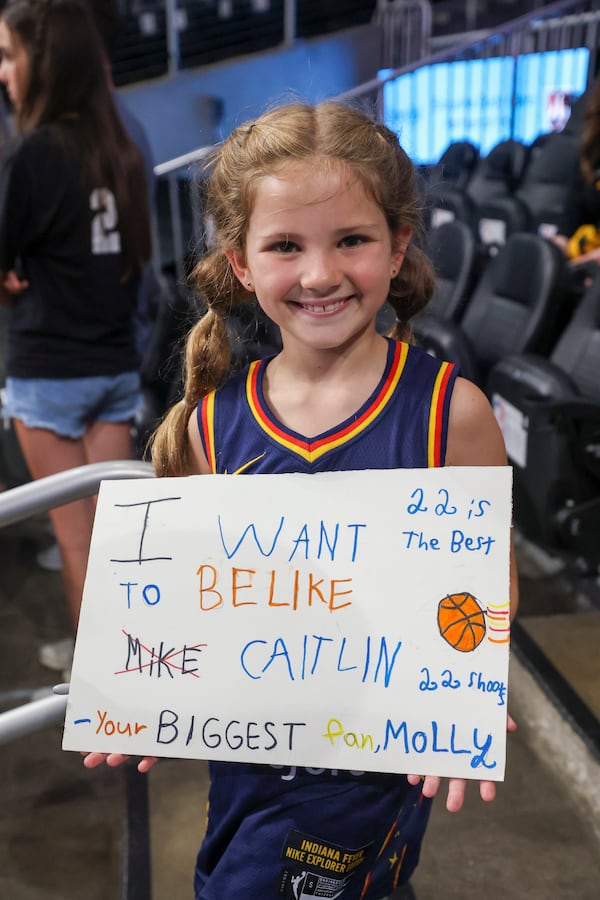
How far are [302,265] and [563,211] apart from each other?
11.0 feet

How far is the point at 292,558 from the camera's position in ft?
2.92

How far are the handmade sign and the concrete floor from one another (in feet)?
3.00

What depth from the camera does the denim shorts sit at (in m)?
1.82

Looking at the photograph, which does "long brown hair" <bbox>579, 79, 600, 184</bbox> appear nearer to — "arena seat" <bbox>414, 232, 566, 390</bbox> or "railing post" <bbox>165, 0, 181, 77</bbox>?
"arena seat" <bbox>414, 232, 566, 390</bbox>

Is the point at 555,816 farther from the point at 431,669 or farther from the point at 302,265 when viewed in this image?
the point at 302,265

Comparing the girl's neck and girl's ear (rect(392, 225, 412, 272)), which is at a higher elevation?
girl's ear (rect(392, 225, 412, 272))

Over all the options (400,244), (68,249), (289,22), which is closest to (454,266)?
(68,249)

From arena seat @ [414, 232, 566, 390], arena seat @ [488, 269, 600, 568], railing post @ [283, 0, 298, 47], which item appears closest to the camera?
arena seat @ [488, 269, 600, 568]

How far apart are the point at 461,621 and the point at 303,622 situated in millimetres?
159

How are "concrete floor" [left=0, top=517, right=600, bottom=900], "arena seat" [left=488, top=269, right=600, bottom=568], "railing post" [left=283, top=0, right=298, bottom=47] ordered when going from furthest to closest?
"railing post" [left=283, top=0, right=298, bottom=47] → "arena seat" [left=488, top=269, right=600, bottom=568] → "concrete floor" [left=0, top=517, right=600, bottom=900]

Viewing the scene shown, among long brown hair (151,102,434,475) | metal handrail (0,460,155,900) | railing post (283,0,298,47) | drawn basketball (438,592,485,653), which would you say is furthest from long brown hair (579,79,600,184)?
railing post (283,0,298,47)

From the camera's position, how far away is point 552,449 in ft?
6.97

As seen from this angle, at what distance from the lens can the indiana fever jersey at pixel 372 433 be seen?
0.95 meters

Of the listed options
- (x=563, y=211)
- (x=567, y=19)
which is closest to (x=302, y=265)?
(x=563, y=211)
